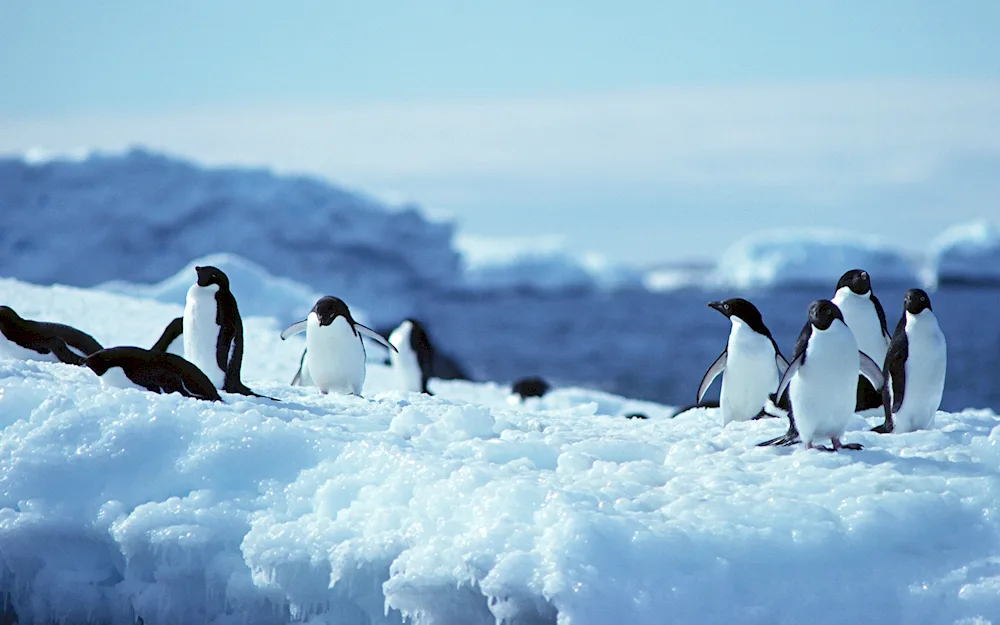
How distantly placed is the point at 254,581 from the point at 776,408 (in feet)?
10.3

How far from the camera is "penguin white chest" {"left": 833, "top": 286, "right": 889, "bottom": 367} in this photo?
6066mm

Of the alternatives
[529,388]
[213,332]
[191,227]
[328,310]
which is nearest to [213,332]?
[213,332]

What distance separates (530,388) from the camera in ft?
33.8

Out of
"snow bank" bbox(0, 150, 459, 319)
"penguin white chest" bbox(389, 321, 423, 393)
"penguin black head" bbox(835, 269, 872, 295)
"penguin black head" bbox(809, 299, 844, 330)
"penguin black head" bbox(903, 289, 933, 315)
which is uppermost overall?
"snow bank" bbox(0, 150, 459, 319)

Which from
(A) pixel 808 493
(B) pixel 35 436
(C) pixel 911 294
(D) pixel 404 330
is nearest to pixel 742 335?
(C) pixel 911 294

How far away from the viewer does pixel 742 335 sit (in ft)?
19.0

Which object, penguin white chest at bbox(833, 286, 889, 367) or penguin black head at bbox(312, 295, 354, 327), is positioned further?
penguin black head at bbox(312, 295, 354, 327)

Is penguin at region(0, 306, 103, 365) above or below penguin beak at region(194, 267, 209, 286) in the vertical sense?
below

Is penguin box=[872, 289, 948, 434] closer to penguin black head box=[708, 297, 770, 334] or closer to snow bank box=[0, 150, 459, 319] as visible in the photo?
penguin black head box=[708, 297, 770, 334]

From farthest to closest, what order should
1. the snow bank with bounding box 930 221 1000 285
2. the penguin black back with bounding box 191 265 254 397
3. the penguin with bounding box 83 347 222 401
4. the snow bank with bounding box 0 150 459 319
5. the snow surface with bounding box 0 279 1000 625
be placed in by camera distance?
1. the snow bank with bounding box 930 221 1000 285
2. the snow bank with bounding box 0 150 459 319
3. the penguin black back with bounding box 191 265 254 397
4. the penguin with bounding box 83 347 222 401
5. the snow surface with bounding box 0 279 1000 625

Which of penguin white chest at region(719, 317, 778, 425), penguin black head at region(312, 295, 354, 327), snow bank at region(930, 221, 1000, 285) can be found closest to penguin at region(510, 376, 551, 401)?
penguin black head at region(312, 295, 354, 327)

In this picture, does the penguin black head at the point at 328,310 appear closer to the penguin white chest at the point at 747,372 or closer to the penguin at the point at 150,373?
the penguin at the point at 150,373

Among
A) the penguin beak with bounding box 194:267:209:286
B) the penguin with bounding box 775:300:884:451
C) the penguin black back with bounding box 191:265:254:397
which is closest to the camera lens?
the penguin with bounding box 775:300:884:451

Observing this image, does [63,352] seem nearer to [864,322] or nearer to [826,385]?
[826,385]
